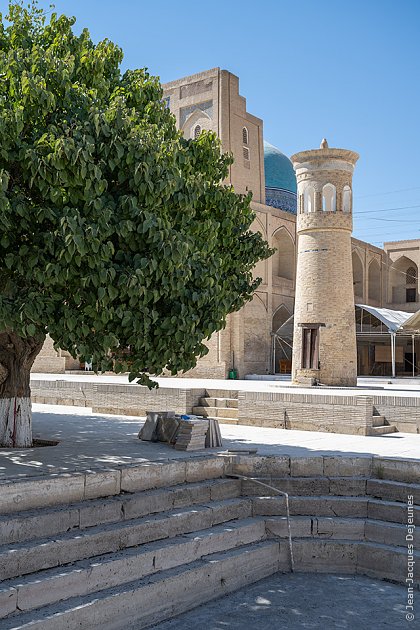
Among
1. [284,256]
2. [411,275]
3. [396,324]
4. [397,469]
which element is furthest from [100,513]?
[411,275]

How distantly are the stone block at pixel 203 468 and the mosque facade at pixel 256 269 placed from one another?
16.2 metres

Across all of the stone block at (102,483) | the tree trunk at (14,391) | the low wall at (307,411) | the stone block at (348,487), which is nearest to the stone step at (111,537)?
the stone block at (102,483)

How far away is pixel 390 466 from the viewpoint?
648 cm

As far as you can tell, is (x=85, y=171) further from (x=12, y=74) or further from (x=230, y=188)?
(x=230, y=188)

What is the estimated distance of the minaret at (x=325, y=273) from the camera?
16.4 meters

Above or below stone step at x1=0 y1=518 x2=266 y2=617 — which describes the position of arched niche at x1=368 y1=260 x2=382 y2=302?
above

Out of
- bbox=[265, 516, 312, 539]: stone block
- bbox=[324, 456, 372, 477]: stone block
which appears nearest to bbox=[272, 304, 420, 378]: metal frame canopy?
bbox=[324, 456, 372, 477]: stone block

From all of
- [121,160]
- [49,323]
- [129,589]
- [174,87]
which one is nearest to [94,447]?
[49,323]

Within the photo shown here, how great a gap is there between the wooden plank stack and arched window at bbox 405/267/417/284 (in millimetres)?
28521

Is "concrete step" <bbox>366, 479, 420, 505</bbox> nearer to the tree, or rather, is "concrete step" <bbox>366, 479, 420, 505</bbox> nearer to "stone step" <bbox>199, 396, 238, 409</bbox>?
the tree

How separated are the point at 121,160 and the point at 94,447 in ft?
10.3

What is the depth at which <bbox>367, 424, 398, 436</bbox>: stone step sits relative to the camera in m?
8.90

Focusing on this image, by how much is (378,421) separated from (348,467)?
9.77 feet

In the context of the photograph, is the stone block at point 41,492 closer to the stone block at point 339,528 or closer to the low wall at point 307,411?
the stone block at point 339,528
